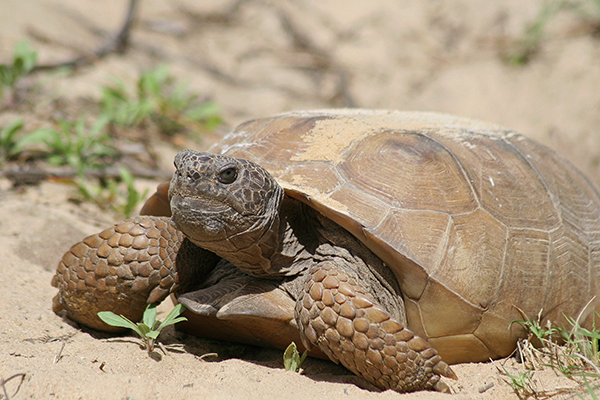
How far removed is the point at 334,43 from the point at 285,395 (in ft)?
25.6

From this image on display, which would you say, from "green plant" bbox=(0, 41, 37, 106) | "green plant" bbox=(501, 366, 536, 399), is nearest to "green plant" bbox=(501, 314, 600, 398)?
"green plant" bbox=(501, 366, 536, 399)

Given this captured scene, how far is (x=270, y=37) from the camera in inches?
343

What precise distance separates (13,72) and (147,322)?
365cm

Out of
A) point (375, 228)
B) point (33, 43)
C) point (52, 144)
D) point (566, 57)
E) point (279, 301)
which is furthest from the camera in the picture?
point (566, 57)

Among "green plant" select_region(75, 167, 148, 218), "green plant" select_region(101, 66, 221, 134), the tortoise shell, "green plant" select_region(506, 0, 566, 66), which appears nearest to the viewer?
the tortoise shell

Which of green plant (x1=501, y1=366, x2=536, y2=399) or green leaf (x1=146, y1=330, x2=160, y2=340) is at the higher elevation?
green plant (x1=501, y1=366, x2=536, y2=399)

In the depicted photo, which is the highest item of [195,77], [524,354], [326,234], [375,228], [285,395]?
[375,228]

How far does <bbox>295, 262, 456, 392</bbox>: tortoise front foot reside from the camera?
199cm

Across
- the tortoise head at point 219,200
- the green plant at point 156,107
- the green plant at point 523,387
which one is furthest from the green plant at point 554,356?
the green plant at point 156,107

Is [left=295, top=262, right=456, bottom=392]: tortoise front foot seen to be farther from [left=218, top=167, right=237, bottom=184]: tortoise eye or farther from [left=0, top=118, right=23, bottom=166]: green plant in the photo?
[left=0, top=118, right=23, bottom=166]: green plant

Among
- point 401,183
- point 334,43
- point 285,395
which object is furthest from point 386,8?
point 285,395

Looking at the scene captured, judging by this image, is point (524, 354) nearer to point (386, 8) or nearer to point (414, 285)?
point (414, 285)

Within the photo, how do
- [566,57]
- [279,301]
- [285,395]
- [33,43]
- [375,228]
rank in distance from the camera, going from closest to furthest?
[285,395] < [375,228] < [279,301] < [33,43] < [566,57]

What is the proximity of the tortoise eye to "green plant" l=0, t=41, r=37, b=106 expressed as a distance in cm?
361
